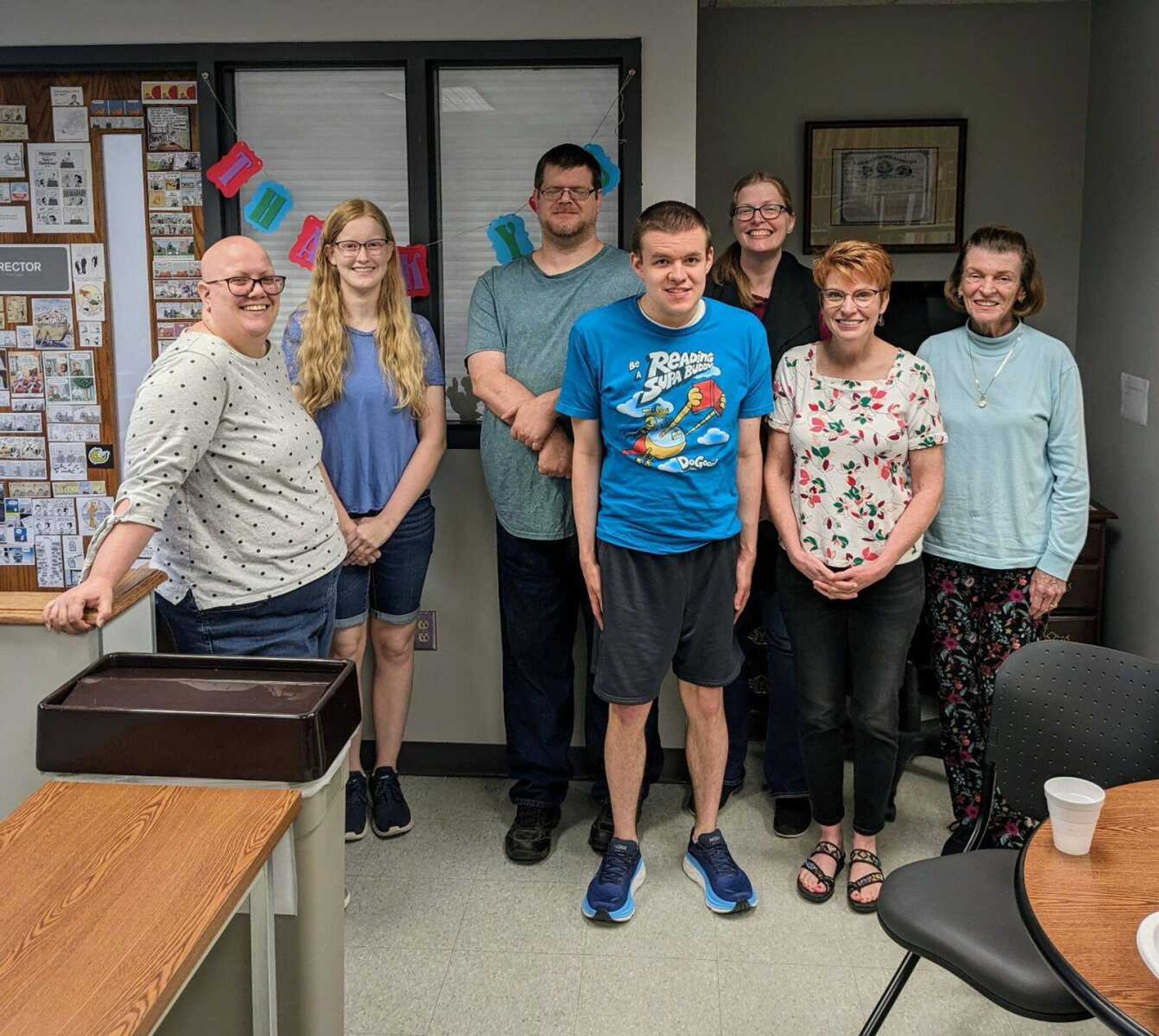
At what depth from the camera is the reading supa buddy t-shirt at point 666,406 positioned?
254 centimetres

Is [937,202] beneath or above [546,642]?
above

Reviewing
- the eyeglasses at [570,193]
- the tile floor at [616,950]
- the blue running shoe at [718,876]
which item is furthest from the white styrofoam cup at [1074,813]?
the eyeglasses at [570,193]

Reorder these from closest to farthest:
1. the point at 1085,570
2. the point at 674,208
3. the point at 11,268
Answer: the point at 674,208 → the point at 11,268 → the point at 1085,570

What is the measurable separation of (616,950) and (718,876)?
12.7 inches

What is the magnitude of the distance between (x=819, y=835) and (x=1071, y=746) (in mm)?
1080

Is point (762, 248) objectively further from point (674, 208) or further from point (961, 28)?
point (961, 28)

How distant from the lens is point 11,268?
3371mm

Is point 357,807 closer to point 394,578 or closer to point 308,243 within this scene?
point 394,578

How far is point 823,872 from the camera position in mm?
2799

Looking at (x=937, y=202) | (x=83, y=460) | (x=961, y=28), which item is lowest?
(x=83, y=460)

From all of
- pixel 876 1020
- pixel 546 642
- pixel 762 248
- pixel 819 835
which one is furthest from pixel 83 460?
pixel 876 1020

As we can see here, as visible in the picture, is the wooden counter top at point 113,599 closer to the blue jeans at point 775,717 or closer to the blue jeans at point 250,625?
the blue jeans at point 250,625

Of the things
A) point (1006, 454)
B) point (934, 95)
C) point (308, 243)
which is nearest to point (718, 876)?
point (1006, 454)

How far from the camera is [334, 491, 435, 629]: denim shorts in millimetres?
2975
